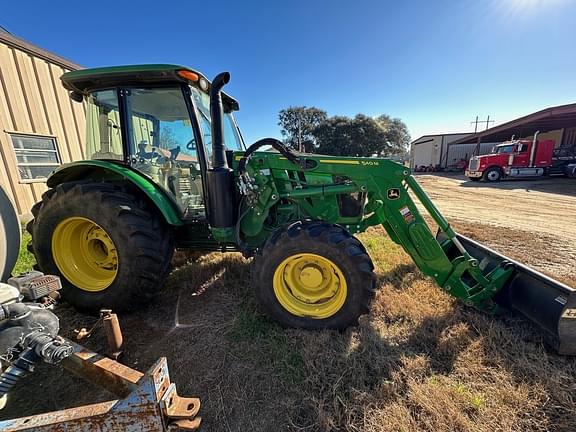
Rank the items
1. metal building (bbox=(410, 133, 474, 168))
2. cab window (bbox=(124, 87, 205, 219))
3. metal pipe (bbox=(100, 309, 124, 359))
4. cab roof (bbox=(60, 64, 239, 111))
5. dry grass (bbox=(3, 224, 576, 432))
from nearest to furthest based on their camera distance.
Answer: dry grass (bbox=(3, 224, 576, 432))
metal pipe (bbox=(100, 309, 124, 359))
cab roof (bbox=(60, 64, 239, 111))
cab window (bbox=(124, 87, 205, 219))
metal building (bbox=(410, 133, 474, 168))

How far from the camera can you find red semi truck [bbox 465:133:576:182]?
1496cm

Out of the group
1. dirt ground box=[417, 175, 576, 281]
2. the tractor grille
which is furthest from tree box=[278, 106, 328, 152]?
dirt ground box=[417, 175, 576, 281]

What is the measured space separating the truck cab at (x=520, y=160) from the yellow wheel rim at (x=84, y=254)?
60.6 feet

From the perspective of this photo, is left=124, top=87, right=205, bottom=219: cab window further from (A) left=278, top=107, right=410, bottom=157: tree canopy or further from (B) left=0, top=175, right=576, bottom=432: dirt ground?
(A) left=278, top=107, right=410, bottom=157: tree canopy

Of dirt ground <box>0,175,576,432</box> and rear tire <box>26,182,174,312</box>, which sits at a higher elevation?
rear tire <box>26,182,174,312</box>

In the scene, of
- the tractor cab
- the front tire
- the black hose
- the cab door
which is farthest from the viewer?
the cab door

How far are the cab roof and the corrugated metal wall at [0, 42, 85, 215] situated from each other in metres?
4.26

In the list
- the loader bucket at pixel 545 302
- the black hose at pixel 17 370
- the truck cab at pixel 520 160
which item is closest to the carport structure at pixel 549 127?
the truck cab at pixel 520 160

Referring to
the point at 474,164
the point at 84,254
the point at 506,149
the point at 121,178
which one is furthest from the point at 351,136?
the point at 84,254

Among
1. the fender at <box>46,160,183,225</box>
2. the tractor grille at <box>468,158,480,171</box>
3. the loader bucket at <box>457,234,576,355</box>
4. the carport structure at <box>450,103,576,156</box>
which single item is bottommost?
the loader bucket at <box>457,234,576,355</box>

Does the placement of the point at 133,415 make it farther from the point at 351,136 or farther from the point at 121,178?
the point at 351,136

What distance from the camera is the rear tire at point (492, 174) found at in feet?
50.8

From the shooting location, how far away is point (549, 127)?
65.8 ft

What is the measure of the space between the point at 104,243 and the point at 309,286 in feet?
7.02
